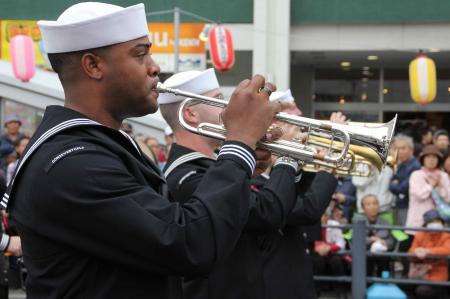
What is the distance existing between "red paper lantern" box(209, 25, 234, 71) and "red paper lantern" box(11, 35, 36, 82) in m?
3.84

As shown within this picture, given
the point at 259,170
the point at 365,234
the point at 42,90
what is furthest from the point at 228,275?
the point at 42,90

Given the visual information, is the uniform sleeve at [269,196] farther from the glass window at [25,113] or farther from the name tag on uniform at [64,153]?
the glass window at [25,113]

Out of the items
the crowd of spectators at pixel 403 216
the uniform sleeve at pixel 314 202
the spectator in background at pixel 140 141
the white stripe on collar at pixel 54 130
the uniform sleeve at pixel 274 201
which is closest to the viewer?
the white stripe on collar at pixel 54 130

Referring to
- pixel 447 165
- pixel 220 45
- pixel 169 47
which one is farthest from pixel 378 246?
pixel 169 47

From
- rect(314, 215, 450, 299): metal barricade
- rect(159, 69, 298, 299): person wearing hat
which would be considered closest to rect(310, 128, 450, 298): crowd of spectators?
rect(314, 215, 450, 299): metal barricade

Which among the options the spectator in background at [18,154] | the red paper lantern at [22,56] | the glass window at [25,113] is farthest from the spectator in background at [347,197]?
the glass window at [25,113]

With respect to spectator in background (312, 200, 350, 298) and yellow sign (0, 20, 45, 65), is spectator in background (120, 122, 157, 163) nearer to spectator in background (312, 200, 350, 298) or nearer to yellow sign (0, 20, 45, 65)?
spectator in background (312, 200, 350, 298)

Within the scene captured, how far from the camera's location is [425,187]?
23.7ft

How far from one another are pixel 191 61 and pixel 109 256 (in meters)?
15.1

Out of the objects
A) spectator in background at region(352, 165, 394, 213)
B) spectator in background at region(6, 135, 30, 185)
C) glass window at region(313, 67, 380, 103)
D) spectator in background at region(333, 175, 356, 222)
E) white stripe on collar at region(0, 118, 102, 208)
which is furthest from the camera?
glass window at region(313, 67, 380, 103)

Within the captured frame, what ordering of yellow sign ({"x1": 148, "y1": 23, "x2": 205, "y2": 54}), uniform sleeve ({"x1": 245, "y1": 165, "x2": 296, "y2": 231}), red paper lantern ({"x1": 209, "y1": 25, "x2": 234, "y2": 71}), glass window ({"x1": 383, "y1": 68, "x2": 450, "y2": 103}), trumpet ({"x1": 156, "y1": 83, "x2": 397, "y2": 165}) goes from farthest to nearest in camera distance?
glass window ({"x1": 383, "y1": 68, "x2": 450, "y2": 103}), yellow sign ({"x1": 148, "y1": 23, "x2": 205, "y2": 54}), red paper lantern ({"x1": 209, "y1": 25, "x2": 234, "y2": 71}), uniform sleeve ({"x1": 245, "y1": 165, "x2": 296, "y2": 231}), trumpet ({"x1": 156, "y1": 83, "x2": 397, "y2": 165})

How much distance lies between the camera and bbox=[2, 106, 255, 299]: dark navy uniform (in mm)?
1674

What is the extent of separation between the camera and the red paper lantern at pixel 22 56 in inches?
507

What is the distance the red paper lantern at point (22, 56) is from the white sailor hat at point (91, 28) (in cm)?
1148
